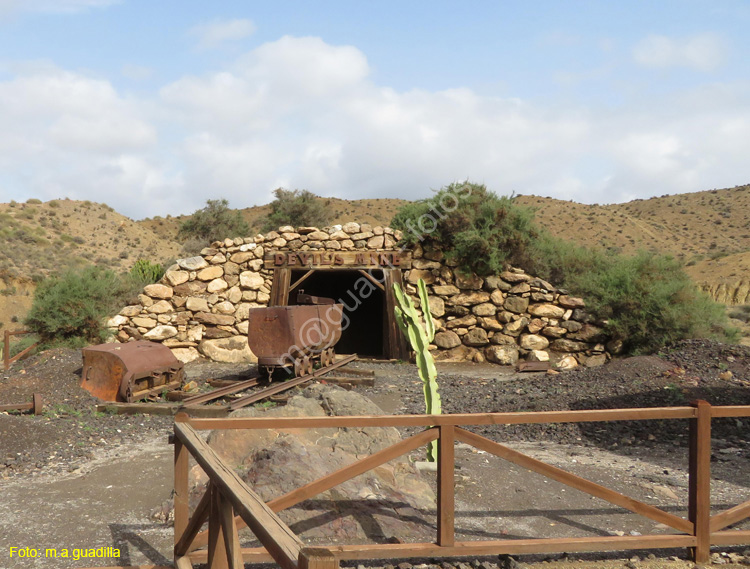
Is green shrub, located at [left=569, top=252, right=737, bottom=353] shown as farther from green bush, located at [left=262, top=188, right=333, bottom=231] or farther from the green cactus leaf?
green bush, located at [left=262, top=188, right=333, bottom=231]

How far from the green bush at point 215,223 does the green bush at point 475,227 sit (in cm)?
1567

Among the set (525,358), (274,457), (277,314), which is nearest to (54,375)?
(277,314)

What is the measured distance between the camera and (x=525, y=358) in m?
13.5

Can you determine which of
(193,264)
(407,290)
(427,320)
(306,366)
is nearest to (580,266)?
(407,290)

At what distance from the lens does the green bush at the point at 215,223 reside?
93.8 ft

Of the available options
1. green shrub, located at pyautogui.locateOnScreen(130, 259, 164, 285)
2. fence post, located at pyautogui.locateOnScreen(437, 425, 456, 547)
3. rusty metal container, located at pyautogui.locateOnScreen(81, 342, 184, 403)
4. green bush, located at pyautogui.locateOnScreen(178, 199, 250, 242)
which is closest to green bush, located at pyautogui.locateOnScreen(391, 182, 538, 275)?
green shrub, located at pyautogui.locateOnScreen(130, 259, 164, 285)

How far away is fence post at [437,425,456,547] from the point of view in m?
3.26

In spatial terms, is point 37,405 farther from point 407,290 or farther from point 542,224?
point 542,224

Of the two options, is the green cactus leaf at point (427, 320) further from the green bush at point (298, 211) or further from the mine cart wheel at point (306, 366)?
the green bush at point (298, 211)

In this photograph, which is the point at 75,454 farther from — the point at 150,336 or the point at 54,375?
the point at 150,336

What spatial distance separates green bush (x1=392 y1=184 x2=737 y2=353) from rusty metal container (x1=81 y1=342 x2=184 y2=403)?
741cm

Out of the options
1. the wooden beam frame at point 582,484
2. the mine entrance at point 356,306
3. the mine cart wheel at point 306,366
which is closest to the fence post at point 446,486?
the wooden beam frame at point 582,484

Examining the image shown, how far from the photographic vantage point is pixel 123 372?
8.23 metres

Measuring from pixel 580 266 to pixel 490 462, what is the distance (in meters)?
10.7
